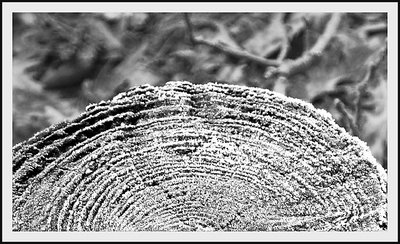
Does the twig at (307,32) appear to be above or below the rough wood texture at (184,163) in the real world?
above

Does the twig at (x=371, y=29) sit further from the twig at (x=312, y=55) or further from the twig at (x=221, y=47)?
the twig at (x=221, y=47)

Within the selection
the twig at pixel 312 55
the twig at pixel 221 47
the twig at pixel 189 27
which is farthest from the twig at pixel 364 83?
the twig at pixel 189 27

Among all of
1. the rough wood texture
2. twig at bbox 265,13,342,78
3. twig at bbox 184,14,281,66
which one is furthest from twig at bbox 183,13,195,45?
twig at bbox 265,13,342,78

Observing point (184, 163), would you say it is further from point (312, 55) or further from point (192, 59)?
point (312, 55)

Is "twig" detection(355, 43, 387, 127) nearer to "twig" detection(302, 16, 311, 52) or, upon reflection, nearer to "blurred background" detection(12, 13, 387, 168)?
"blurred background" detection(12, 13, 387, 168)

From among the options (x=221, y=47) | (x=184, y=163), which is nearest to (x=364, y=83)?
(x=221, y=47)

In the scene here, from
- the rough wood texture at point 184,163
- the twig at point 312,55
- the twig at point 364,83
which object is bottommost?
the rough wood texture at point 184,163

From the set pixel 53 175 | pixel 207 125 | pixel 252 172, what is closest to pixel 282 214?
pixel 252 172
